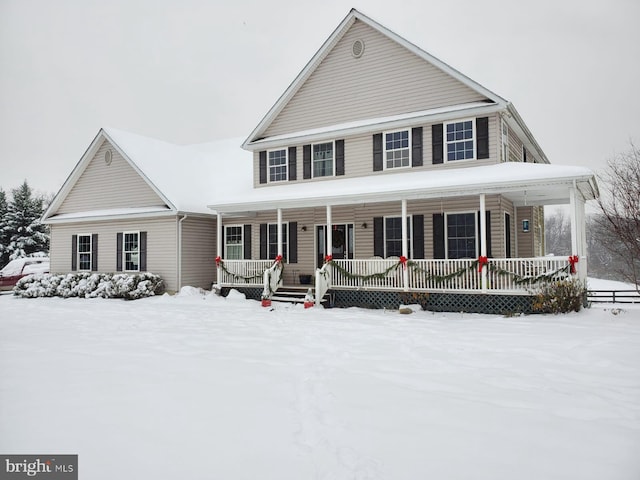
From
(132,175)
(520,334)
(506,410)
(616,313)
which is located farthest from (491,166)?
(132,175)

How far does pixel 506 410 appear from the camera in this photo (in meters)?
5.12

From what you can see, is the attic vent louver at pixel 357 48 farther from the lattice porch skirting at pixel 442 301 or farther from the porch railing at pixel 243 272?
the lattice porch skirting at pixel 442 301

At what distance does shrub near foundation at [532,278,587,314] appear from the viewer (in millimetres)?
11453

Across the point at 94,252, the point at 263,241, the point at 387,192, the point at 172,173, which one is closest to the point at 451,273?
the point at 387,192

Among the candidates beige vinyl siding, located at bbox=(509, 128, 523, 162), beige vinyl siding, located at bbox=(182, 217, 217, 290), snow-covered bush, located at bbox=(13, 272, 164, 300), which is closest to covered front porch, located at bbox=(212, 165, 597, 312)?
beige vinyl siding, located at bbox=(509, 128, 523, 162)

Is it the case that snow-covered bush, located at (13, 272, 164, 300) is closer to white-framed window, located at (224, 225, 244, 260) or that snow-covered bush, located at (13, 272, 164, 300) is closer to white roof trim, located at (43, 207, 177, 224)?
white roof trim, located at (43, 207, 177, 224)

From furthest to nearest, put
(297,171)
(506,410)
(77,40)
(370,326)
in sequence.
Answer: (297,171) → (370,326) → (77,40) → (506,410)

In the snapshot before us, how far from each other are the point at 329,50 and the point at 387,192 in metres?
6.77

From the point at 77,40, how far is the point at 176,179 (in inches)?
557

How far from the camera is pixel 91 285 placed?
61.9ft

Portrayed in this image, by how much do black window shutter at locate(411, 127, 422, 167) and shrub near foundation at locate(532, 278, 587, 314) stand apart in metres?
5.82

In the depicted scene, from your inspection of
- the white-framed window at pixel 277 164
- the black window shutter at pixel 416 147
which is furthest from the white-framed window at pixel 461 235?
the white-framed window at pixel 277 164

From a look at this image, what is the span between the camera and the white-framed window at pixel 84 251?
68.8ft

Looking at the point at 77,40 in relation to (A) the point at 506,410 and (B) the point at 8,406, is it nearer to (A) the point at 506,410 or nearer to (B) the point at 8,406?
(B) the point at 8,406
